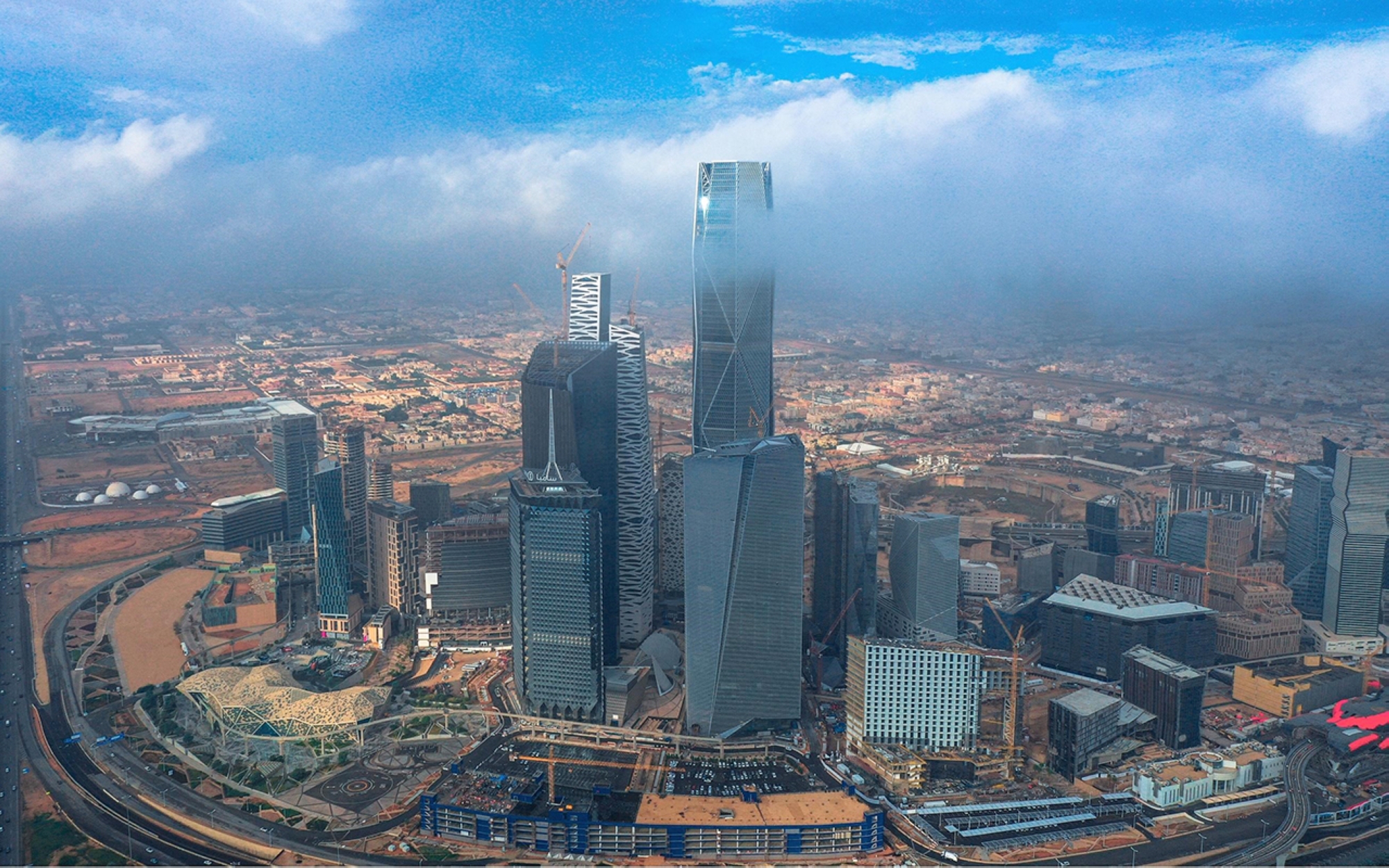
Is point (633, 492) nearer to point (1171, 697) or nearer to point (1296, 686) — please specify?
point (1171, 697)

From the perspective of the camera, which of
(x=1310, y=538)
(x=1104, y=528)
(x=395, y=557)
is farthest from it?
(x=1104, y=528)

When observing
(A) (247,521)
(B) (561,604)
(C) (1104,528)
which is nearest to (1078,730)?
(B) (561,604)

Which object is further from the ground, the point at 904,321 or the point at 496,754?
the point at 904,321

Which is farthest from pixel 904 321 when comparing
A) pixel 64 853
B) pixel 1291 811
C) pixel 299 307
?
pixel 64 853

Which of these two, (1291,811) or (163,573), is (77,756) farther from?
(1291,811)

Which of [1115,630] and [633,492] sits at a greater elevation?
[633,492]


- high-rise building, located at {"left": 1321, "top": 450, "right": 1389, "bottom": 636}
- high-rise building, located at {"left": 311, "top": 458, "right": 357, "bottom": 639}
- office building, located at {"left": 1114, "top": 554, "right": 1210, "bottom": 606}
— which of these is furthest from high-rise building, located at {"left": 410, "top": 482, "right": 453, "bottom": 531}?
high-rise building, located at {"left": 1321, "top": 450, "right": 1389, "bottom": 636}

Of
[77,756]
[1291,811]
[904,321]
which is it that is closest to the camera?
[1291,811]
